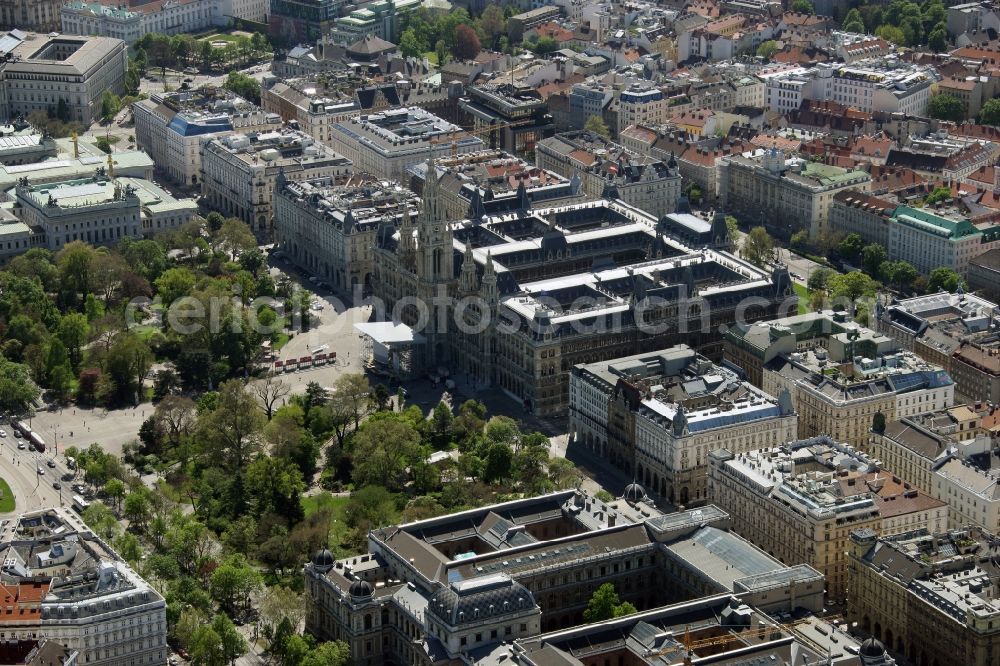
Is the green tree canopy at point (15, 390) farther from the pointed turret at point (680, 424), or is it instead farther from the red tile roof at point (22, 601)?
the pointed turret at point (680, 424)

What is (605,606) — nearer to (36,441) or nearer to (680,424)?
(680,424)

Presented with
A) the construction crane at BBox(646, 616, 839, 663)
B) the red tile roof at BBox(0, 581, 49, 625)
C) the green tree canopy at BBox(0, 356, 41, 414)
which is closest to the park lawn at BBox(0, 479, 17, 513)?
the green tree canopy at BBox(0, 356, 41, 414)

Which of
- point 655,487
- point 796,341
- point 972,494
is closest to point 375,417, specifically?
point 655,487

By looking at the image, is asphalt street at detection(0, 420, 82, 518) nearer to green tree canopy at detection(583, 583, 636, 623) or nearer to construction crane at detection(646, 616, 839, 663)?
green tree canopy at detection(583, 583, 636, 623)

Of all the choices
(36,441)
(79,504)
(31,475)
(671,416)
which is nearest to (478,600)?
(671,416)

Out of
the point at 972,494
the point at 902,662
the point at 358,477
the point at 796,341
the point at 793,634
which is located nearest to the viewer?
the point at 793,634

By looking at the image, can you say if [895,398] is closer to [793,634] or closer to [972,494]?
[972,494]

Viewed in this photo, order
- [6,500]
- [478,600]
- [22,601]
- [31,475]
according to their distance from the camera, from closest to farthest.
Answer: [22,601]
[478,600]
[6,500]
[31,475]

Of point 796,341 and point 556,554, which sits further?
point 796,341
